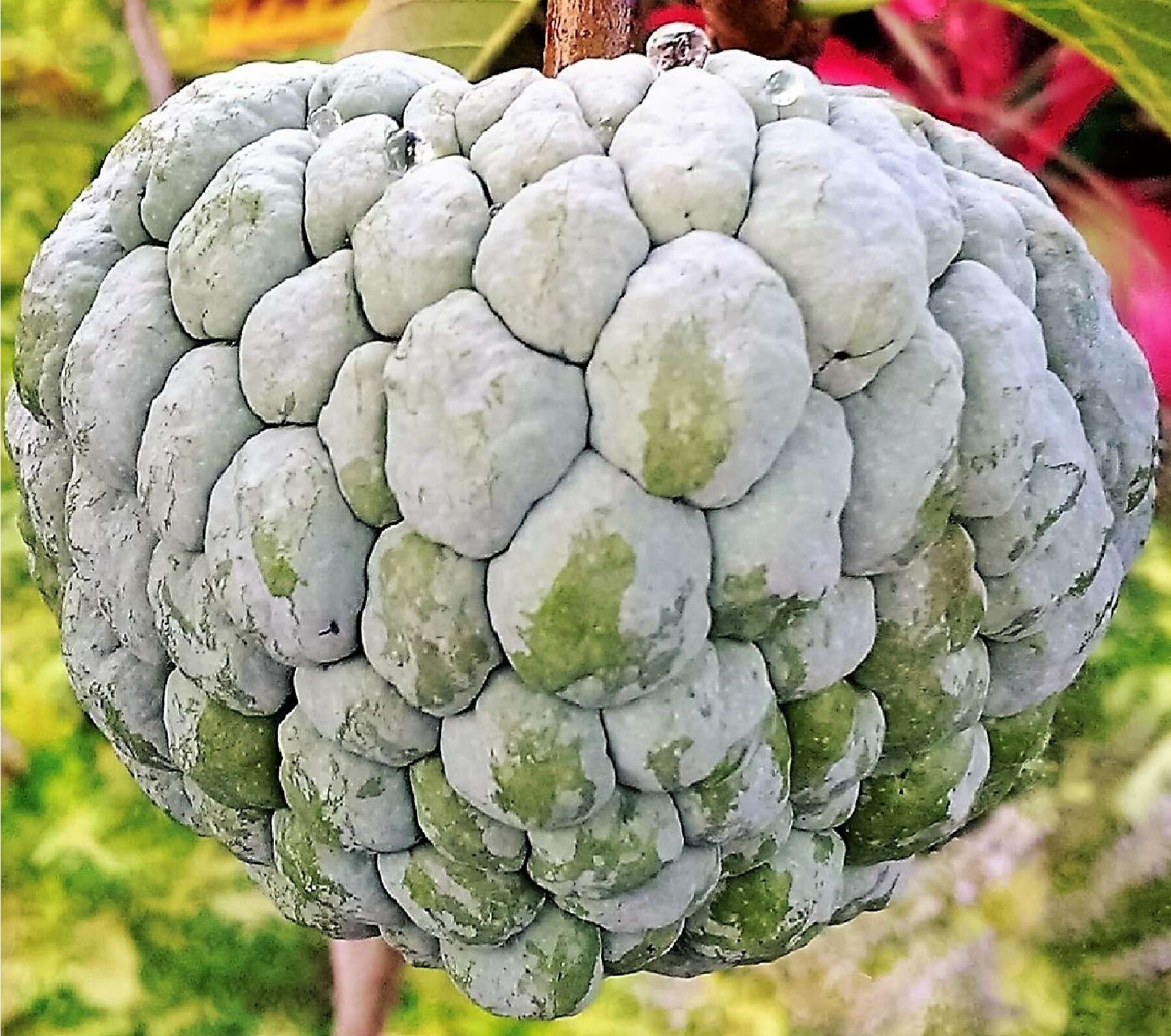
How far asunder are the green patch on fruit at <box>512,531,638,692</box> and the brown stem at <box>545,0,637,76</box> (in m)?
0.41

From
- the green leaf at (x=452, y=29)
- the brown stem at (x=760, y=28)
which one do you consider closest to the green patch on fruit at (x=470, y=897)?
the brown stem at (x=760, y=28)

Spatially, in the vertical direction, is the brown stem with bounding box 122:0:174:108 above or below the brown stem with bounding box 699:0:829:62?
below

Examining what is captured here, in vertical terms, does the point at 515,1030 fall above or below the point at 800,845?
below

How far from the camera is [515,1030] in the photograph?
1368 mm

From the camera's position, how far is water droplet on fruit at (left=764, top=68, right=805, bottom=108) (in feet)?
2.04

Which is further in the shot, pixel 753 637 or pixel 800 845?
pixel 800 845

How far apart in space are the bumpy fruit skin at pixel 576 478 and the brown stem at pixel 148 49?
110 centimetres

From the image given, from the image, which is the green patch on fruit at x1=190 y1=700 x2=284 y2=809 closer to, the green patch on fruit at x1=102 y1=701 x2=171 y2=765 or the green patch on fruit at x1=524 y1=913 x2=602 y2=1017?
the green patch on fruit at x1=102 y1=701 x2=171 y2=765

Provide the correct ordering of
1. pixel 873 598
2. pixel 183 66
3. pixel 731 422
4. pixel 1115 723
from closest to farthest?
pixel 731 422, pixel 873 598, pixel 1115 723, pixel 183 66

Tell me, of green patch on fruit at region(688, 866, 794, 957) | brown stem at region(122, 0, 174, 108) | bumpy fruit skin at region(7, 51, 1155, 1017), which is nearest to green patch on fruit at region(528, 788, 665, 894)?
bumpy fruit skin at region(7, 51, 1155, 1017)

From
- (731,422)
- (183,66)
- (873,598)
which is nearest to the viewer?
(731,422)

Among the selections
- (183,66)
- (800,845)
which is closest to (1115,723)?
(800,845)

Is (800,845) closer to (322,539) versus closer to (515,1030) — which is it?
(322,539)

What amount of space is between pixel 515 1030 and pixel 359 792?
0.83 metres
